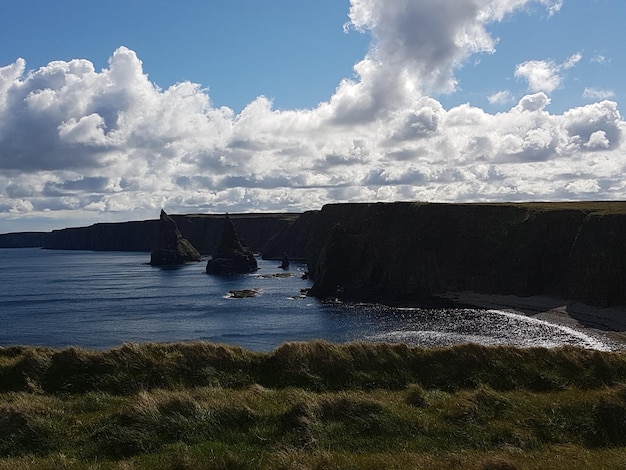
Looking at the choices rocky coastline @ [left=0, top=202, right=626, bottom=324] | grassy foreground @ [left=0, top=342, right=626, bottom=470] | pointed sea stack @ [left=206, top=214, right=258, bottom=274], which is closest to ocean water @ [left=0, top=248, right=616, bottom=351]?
rocky coastline @ [left=0, top=202, right=626, bottom=324]

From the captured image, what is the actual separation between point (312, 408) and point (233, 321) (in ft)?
252

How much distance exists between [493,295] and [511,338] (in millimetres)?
37844

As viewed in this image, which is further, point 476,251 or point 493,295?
point 476,251

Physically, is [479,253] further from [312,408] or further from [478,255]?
[312,408]

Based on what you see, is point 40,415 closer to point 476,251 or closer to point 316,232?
point 476,251

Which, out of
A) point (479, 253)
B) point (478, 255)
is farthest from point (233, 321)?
point (479, 253)

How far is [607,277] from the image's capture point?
91.2 meters

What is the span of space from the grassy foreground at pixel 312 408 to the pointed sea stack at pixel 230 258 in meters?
161

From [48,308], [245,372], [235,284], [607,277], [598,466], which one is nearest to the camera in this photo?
[598,466]

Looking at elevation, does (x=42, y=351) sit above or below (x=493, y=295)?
above

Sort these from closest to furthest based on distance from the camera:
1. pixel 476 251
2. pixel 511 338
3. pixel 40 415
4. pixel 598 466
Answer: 1. pixel 598 466
2. pixel 40 415
3. pixel 511 338
4. pixel 476 251

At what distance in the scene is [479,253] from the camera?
118562 millimetres

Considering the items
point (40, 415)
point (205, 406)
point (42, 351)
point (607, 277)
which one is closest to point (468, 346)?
point (205, 406)

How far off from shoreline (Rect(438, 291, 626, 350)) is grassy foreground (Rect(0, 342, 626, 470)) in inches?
2112
